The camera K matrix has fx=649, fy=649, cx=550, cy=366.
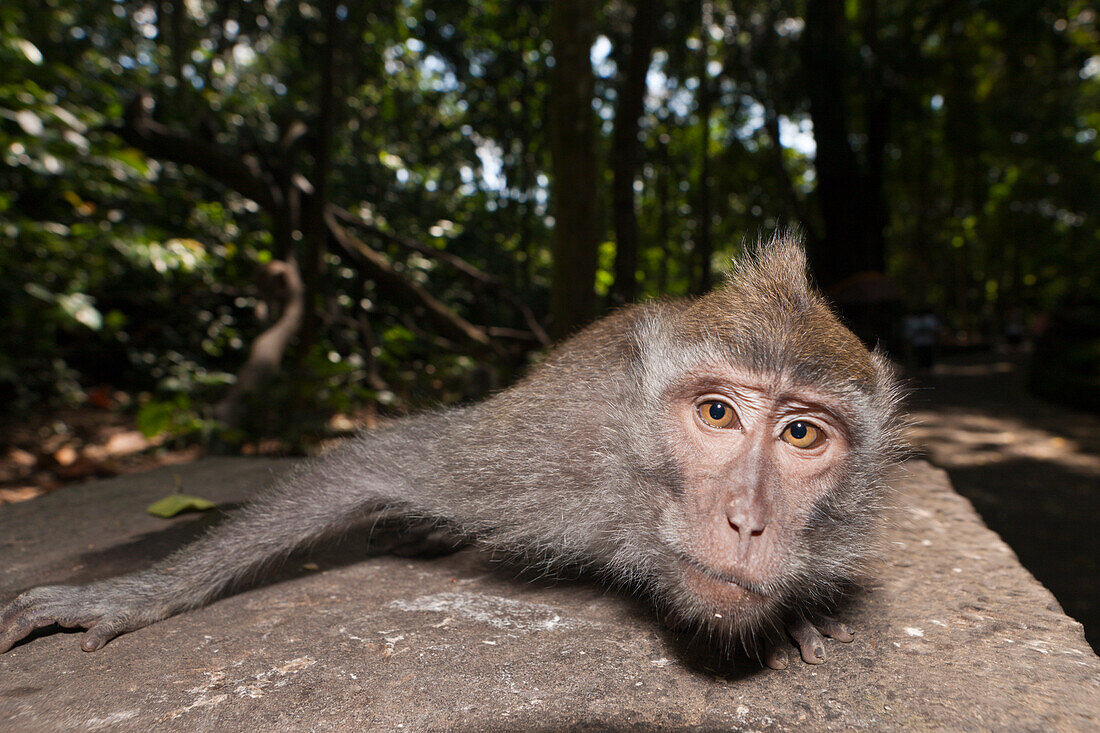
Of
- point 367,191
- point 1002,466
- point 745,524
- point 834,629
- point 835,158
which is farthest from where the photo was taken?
point 835,158

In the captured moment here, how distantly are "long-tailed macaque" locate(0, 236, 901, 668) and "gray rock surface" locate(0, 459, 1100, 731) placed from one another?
0.44 ft

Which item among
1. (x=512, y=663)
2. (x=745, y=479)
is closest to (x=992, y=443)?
(x=745, y=479)

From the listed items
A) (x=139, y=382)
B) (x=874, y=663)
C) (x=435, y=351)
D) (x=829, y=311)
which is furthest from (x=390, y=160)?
(x=874, y=663)

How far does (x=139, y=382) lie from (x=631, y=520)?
854 cm

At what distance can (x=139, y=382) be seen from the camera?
8523 mm

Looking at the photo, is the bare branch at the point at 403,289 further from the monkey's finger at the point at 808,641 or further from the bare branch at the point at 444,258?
the monkey's finger at the point at 808,641

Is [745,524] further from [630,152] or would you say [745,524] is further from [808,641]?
[630,152]

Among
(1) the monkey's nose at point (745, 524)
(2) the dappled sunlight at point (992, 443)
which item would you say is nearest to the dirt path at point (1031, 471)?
(2) the dappled sunlight at point (992, 443)

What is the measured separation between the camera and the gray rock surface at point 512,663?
167 centimetres

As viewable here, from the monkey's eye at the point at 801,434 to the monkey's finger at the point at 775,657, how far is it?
2.09 ft

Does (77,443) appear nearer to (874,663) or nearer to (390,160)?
(390,160)

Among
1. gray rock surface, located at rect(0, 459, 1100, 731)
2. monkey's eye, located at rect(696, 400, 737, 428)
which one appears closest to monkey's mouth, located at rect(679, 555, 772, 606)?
gray rock surface, located at rect(0, 459, 1100, 731)

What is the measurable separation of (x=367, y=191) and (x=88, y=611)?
7.45 meters

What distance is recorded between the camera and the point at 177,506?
3.22 meters
